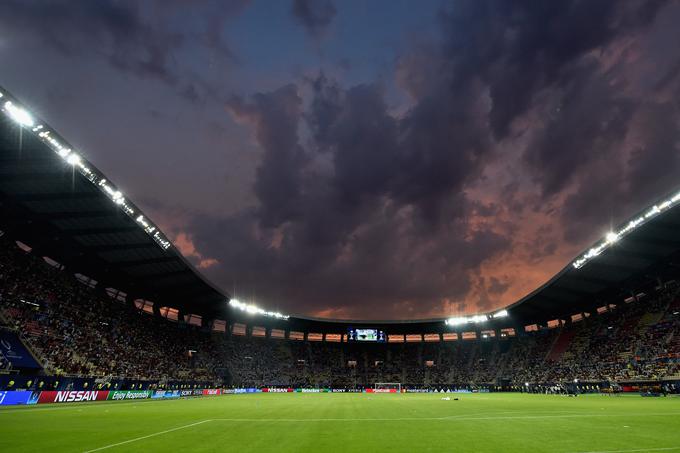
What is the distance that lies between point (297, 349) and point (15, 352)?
66.7 meters

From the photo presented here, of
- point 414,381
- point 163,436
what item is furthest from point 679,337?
point 163,436

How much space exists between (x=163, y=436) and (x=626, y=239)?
174 feet

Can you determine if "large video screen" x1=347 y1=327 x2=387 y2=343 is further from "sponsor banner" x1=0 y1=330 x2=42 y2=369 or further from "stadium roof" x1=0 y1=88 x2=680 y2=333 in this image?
"sponsor banner" x1=0 y1=330 x2=42 y2=369

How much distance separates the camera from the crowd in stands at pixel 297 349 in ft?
143

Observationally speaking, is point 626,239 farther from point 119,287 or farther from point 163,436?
point 119,287

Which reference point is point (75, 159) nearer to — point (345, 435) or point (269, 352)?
point (345, 435)

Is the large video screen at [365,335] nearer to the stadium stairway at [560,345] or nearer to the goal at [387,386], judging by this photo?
the goal at [387,386]

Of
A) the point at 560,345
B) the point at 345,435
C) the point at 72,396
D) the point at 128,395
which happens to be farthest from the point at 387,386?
the point at 345,435

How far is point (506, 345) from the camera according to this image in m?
90.8

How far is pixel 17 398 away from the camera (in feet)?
98.4

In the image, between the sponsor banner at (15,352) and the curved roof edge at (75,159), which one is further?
the sponsor banner at (15,352)

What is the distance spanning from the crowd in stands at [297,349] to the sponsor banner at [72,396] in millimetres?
3481

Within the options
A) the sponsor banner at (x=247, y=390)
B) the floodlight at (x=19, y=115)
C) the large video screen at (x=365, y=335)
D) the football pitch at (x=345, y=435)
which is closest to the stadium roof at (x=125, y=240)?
the floodlight at (x=19, y=115)

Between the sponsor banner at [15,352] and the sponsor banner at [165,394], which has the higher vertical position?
the sponsor banner at [15,352]
